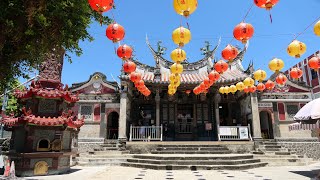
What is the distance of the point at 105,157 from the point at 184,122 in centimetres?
759

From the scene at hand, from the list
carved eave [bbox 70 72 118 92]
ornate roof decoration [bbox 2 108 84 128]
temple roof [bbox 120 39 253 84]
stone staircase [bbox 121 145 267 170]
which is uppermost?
temple roof [bbox 120 39 253 84]

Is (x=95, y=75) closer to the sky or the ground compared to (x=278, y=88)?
closer to the sky

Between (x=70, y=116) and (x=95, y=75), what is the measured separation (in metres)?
8.19

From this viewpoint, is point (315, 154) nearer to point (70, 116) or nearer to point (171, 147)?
point (171, 147)

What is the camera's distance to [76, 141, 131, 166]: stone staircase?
11656 mm

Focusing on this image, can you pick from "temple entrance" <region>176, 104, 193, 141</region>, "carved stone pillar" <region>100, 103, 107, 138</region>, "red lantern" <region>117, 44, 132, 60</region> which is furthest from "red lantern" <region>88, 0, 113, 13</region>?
"temple entrance" <region>176, 104, 193, 141</region>

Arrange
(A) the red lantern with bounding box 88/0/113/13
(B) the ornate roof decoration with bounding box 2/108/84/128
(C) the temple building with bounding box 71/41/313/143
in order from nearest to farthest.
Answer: (A) the red lantern with bounding box 88/0/113/13, (B) the ornate roof decoration with bounding box 2/108/84/128, (C) the temple building with bounding box 71/41/313/143

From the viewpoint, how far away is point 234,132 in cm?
1451

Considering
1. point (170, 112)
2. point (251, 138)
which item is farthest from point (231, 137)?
point (170, 112)

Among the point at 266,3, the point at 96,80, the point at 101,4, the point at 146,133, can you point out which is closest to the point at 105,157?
the point at 146,133

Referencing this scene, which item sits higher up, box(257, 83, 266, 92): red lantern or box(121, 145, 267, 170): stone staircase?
box(257, 83, 266, 92): red lantern

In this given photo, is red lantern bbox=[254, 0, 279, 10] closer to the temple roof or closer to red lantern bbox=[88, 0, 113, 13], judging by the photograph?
red lantern bbox=[88, 0, 113, 13]

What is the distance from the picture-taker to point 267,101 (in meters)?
16.4

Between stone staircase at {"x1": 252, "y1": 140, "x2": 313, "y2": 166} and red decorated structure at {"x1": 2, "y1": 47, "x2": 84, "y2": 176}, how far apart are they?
31.6 ft
